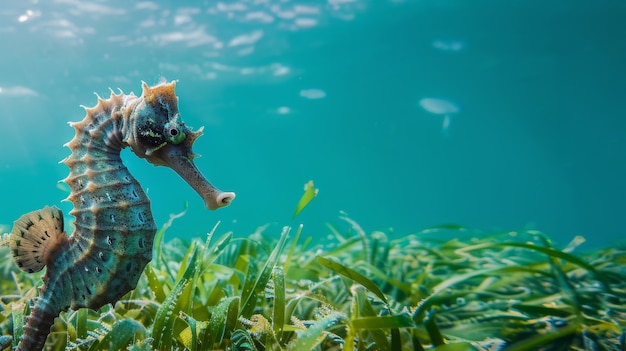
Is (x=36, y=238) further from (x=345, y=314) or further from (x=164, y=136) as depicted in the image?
(x=345, y=314)

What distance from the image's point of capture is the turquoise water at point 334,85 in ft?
47.2

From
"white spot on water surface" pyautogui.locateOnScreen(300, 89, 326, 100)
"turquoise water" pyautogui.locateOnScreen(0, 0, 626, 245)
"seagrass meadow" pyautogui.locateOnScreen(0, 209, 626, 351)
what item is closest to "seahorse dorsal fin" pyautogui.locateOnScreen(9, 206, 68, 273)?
"seagrass meadow" pyautogui.locateOnScreen(0, 209, 626, 351)

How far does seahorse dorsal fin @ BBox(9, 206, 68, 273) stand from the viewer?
1.50m

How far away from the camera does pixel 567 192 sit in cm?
4534

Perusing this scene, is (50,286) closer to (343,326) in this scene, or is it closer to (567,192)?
(343,326)

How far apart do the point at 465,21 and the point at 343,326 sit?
17013 millimetres

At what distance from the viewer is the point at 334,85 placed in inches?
917

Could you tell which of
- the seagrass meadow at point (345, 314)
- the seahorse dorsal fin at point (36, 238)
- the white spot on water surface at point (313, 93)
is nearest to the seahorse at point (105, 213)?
the seahorse dorsal fin at point (36, 238)

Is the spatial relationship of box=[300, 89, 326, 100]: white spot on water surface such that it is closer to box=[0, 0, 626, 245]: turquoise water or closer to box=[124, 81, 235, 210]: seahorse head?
box=[0, 0, 626, 245]: turquoise water

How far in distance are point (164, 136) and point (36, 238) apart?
63 cm

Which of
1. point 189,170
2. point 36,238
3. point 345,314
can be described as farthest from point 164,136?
point 345,314

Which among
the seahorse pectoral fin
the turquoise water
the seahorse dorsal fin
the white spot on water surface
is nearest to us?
the seahorse pectoral fin

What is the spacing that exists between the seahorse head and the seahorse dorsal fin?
0.42 meters

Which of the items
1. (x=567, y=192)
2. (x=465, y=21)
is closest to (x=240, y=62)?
(x=465, y=21)
